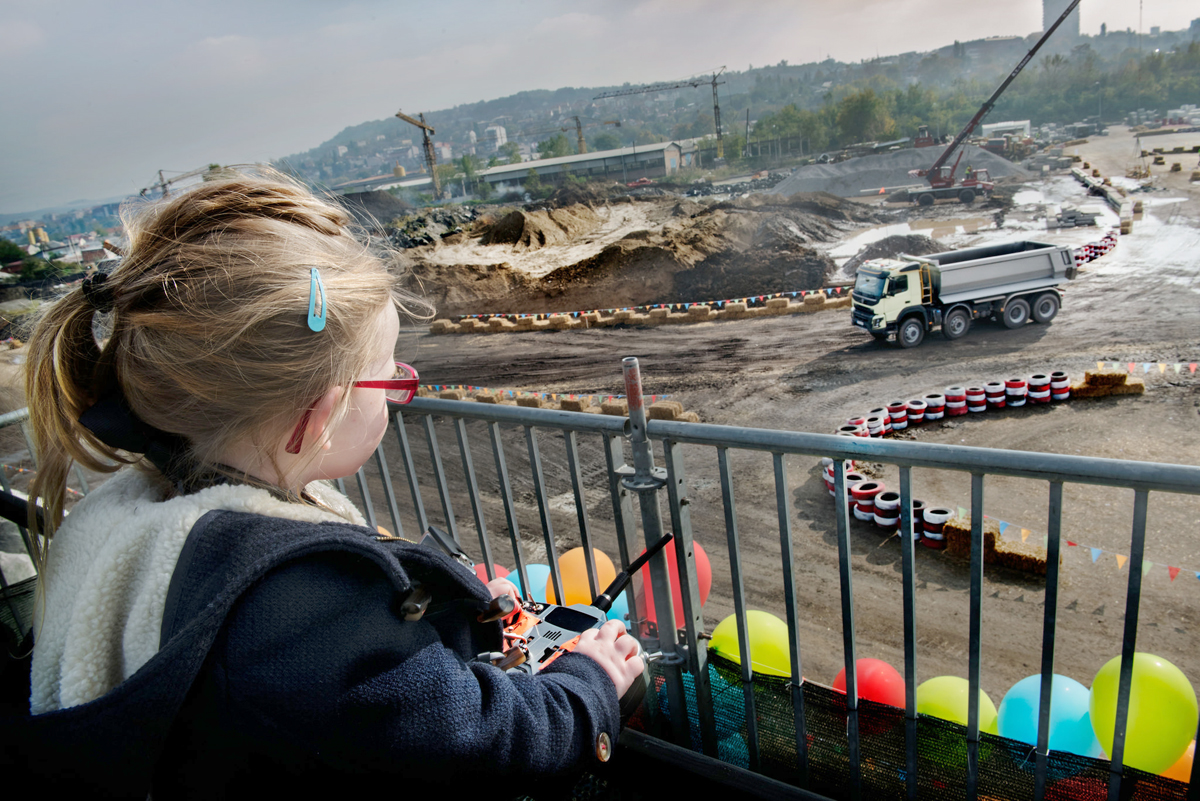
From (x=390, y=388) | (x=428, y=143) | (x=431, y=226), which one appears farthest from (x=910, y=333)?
(x=428, y=143)

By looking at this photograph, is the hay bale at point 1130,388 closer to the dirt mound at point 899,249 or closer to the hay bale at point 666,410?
the hay bale at point 666,410

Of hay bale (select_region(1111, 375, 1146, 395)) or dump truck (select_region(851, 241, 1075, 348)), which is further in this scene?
dump truck (select_region(851, 241, 1075, 348))

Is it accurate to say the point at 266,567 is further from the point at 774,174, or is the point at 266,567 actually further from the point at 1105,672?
the point at 774,174

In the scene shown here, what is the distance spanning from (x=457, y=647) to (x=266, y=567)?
1.27 feet

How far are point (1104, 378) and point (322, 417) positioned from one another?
1332 centimetres

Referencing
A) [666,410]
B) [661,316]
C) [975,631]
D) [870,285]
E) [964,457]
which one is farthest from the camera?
[661,316]

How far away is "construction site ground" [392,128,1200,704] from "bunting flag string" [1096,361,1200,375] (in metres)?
0.13

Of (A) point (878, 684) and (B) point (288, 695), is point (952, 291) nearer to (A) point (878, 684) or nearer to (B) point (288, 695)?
(A) point (878, 684)

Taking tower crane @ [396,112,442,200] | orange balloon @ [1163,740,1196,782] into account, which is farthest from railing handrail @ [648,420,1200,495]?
tower crane @ [396,112,442,200]

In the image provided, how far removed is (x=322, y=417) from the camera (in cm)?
128

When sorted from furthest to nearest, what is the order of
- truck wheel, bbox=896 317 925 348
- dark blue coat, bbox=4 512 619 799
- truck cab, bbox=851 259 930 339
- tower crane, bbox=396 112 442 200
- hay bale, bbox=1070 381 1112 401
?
1. tower crane, bbox=396 112 442 200
2. truck wheel, bbox=896 317 925 348
3. truck cab, bbox=851 259 930 339
4. hay bale, bbox=1070 381 1112 401
5. dark blue coat, bbox=4 512 619 799

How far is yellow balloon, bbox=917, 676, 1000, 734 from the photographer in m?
3.34

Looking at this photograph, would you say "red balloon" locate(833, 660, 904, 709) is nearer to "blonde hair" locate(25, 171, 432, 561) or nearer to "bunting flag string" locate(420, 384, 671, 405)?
"blonde hair" locate(25, 171, 432, 561)

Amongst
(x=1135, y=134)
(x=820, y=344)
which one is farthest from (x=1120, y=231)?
(x=1135, y=134)
